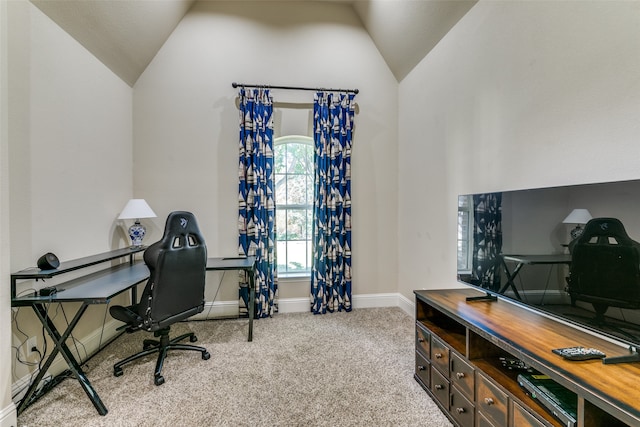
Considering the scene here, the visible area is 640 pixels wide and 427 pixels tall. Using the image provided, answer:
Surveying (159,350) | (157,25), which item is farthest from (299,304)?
(157,25)

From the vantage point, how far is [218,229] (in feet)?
11.3

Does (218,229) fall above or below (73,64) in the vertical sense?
below

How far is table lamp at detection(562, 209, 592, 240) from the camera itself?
1286mm

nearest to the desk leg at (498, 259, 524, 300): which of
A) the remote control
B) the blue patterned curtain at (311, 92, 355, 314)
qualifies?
the remote control

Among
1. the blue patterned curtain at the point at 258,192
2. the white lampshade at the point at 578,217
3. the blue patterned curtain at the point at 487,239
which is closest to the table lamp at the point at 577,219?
A: the white lampshade at the point at 578,217

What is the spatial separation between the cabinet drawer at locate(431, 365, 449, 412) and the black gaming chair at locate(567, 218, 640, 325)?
86 cm

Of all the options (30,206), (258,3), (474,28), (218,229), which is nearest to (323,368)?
(218,229)

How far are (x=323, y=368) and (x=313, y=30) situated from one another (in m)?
3.66

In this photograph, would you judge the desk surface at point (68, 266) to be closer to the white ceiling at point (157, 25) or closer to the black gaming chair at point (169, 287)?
the black gaming chair at point (169, 287)

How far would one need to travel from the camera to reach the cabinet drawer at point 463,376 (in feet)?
5.07

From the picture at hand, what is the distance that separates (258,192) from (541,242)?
2.64m

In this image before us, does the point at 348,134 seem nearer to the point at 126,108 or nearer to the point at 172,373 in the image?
the point at 126,108

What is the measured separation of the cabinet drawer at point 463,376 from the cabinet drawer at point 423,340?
0.26 m

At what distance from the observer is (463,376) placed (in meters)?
1.61
